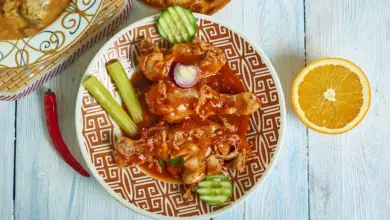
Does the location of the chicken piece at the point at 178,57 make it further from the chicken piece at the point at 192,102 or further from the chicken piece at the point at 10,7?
the chicken piece at the point at 10,7

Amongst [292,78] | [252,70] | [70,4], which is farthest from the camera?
[292,78]

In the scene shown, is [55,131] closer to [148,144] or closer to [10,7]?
[148,144]

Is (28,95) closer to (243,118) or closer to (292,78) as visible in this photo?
(243,118)

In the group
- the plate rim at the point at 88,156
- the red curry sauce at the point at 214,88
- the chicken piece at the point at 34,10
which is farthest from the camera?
the red curry sauce at the point at 214,88

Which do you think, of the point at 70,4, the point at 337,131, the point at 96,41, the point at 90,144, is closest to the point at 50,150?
the point at 90,144

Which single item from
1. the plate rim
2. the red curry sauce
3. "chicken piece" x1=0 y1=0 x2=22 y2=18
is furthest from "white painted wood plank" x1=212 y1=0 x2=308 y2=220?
"chicken piece" x1=0 y1=0 x2=22 y2=18

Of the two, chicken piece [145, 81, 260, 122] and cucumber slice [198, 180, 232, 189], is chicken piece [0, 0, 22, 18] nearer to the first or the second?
chicken piece [145, 81, 260, 122]

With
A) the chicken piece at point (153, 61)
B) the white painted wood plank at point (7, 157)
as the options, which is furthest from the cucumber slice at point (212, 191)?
the white painted wood plank at point (7, 157)
